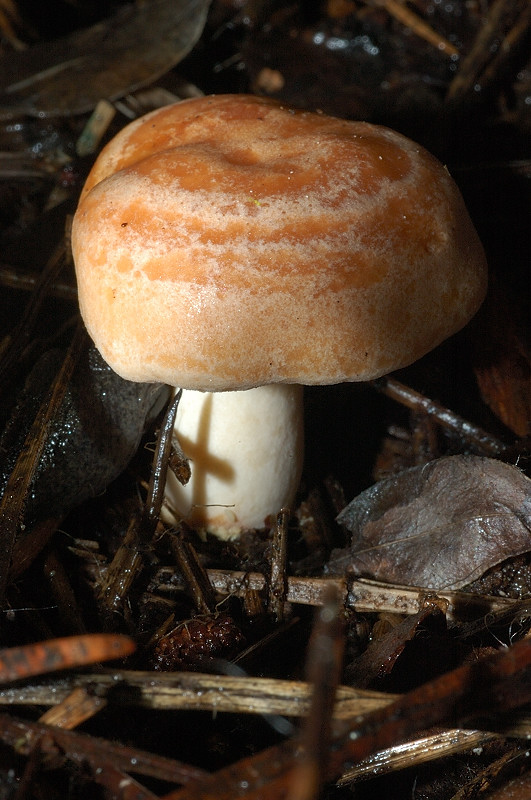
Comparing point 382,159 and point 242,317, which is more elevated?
point 382,159

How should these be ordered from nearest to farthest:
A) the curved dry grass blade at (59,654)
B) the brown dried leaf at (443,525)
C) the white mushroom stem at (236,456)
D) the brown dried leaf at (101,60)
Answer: the curved dry grass blade at (59,654)
the brown dried leaf at (443,525)
the white mushroom stem at (236,456)
the brown dried leaf at (101,60)

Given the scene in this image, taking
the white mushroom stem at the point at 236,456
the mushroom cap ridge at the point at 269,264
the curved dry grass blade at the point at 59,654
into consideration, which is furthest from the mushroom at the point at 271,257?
the curved dry grass blade at the point at 59,654

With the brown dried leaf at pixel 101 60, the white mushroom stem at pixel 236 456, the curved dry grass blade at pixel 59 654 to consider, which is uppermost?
the brown dried leaf at pixel 101 60

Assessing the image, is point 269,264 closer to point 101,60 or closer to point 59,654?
point 59,654

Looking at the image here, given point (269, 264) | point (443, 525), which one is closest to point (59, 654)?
point (269, 264)

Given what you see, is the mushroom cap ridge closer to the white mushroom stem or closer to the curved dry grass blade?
the white mushroom stem

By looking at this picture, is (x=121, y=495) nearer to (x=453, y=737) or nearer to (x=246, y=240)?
(x=246, y=240)

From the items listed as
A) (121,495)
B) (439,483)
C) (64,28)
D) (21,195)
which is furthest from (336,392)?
(64,28)

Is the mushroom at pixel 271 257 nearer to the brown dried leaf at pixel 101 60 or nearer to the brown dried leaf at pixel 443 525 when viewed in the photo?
the brown dried leaf at pixel 443 525
